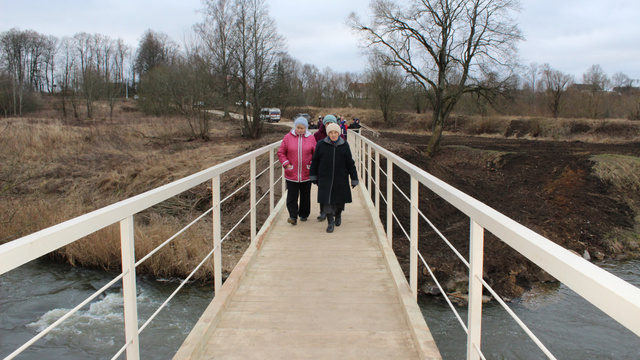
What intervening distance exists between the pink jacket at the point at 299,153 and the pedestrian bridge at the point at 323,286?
851mm

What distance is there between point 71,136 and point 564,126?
36.4 meters

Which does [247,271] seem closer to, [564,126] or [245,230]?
[245,230]

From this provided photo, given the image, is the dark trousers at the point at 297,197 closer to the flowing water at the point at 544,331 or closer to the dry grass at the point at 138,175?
the dry grass at the point at 138,175

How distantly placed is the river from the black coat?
12.6 feet

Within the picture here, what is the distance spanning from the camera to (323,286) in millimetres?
4512

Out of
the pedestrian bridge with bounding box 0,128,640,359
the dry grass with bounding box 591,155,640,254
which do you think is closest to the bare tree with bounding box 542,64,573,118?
the dry grass with bounding box 591,155,640,254

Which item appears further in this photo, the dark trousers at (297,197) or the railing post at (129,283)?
the dark trousers at (297,197)

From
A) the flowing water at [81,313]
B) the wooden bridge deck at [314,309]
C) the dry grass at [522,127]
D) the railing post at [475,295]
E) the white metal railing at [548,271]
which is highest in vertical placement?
the dry grass at [522,127]

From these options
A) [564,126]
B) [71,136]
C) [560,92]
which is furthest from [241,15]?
[560,92]

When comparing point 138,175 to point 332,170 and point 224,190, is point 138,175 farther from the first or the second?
point 332,170

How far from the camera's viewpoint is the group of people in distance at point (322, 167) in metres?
6.41

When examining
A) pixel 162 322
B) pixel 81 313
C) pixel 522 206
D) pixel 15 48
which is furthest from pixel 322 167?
pixel 15 48

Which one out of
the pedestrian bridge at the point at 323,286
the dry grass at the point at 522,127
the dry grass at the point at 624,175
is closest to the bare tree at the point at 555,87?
the dry grass at the point at 522,127

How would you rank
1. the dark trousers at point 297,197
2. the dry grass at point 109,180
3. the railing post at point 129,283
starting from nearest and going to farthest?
1. the railing post at point 129,283
2. the dark trousers at point 297,197
3. the dry grass at point 109,180
